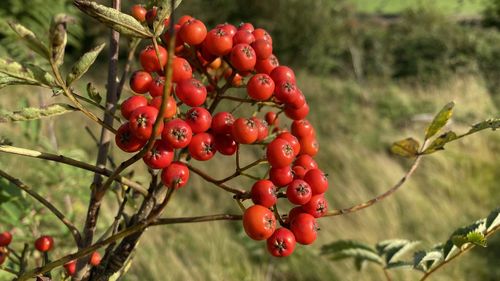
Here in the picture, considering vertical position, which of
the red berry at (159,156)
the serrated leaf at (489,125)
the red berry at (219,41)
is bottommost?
the serrated leaf at (489,125)

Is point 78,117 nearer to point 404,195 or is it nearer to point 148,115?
point 404,195

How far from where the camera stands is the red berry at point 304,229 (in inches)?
43.8

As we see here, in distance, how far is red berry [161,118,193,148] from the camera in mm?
987

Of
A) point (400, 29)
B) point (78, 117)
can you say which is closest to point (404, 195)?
point (78, 117)

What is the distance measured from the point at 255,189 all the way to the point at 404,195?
5883 mm

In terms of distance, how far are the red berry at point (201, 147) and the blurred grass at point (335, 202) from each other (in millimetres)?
1148

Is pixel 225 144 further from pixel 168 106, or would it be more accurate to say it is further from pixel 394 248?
pixel 394 248

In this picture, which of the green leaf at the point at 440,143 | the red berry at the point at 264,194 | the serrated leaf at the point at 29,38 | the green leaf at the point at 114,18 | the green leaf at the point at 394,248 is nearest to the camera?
the serrated leaf at the point at 29,38

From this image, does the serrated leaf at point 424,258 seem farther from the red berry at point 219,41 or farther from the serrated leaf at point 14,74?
the serrated leaf at point 14,74

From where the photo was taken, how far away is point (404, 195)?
6.48m

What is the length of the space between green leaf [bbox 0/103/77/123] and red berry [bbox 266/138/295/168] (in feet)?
1.63

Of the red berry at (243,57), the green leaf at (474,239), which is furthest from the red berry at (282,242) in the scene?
the green leaf at (474,239)

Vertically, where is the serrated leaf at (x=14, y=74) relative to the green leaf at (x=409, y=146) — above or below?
above

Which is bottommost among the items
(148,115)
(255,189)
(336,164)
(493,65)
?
(255,189)
